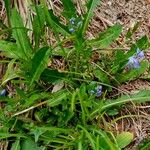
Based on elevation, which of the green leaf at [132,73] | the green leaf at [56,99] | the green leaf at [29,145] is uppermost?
the green leaf at [132,73]

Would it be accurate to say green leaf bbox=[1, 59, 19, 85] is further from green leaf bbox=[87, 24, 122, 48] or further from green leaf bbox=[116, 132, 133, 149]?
green leaf bbox=[116, 132, 133, 149]

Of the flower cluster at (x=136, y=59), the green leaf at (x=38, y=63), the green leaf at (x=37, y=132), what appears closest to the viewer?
the green leaf at (x=37, y=132)

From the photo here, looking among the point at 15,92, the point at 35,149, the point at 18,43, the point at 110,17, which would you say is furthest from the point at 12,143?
the point at 110,17

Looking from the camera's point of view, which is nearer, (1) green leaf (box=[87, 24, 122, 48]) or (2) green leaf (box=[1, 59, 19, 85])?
(2) green leaf (box=[1, 59, 19, 85])

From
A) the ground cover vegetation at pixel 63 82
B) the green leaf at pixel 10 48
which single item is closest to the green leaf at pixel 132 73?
the ground cover vegetation at pixel 63 82

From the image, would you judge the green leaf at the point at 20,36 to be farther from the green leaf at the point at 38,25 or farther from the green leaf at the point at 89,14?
the green leaf at the point at 89,14

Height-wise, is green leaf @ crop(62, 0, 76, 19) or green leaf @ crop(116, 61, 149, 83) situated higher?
green leaf @ crop(62, 0, 76, 19)

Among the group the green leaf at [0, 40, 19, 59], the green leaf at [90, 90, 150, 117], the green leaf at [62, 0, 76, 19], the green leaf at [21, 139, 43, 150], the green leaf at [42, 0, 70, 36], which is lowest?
the green leaf at [21, 139, 43, 150]

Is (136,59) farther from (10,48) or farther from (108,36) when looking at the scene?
(10,48)

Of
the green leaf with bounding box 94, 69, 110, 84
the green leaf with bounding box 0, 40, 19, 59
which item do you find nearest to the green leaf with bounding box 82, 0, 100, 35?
the green leaf with bounding box 94, 69, 110, 84
